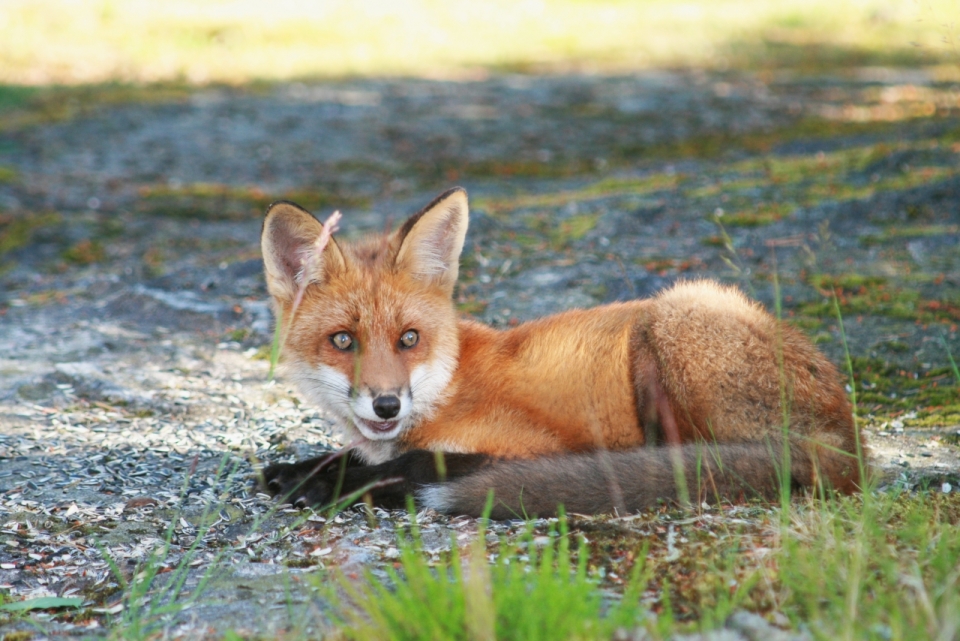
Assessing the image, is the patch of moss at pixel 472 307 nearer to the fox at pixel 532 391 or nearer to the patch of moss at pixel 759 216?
the fox at pixel 532 391

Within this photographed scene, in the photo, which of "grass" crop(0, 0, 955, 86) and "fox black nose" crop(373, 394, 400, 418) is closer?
"fox black nose" crop(373, 394, 400, 418)

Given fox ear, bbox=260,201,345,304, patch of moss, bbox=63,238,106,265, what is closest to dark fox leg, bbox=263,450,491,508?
fox ear, bbox=260,201,345,304

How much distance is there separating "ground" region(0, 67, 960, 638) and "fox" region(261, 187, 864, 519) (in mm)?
160

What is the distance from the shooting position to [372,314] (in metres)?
3.85

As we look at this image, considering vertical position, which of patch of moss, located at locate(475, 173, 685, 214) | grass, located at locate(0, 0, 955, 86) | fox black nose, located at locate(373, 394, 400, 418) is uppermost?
grass, located at locate(0, 0, 955, 86)

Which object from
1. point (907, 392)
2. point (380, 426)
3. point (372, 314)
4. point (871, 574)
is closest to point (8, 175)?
point (372, 314)

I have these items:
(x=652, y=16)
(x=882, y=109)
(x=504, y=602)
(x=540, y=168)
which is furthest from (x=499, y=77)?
(x=504, y=602)

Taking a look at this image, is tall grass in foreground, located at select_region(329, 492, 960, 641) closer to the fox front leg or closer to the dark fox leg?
the dark fox leg

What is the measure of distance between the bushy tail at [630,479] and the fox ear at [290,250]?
3.88 feet

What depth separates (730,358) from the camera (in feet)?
12.6

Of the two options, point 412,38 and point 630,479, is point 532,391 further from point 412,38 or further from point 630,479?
point 412,38

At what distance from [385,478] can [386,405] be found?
38cm

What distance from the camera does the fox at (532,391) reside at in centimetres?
347

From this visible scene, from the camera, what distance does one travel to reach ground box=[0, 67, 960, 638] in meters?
3.42
